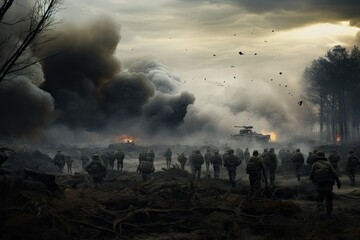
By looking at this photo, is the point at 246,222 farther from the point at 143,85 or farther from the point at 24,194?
the point at 143,85

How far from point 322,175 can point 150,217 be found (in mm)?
4804

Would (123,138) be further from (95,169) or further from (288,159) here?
(95,169)

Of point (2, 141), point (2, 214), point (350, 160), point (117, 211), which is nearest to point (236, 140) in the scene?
point (2, 141)

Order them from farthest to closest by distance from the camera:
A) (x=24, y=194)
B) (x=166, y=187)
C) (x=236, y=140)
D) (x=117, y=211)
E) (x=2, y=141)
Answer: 1. (x=236, y=140)
2. (x=2, y=141)
3. (x=166, y=187)
4. (x=117, y=211)
5. (x=24, y=194)

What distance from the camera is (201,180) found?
65.3ft

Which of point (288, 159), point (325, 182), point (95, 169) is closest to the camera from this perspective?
point (325, 182)

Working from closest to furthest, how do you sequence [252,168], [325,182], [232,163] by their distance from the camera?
[325,182], [252,168], [232,163]

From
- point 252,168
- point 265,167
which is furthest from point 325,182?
point 265,167

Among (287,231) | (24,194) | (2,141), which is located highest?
(2,141)

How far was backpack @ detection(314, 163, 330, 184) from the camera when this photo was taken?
36.3 feet

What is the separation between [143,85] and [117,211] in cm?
4186

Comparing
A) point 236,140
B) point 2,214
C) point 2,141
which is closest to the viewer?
point 2,214

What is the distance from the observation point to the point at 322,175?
36.4 ft

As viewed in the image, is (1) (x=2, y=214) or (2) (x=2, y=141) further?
(2) (x=2, y=141)
